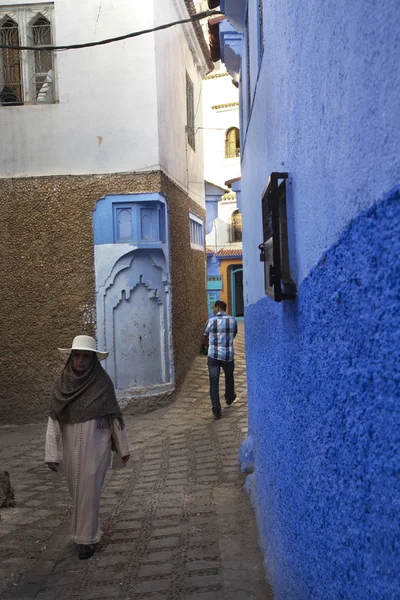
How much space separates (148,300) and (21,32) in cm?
424

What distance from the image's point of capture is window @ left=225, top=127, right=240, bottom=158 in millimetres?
30864

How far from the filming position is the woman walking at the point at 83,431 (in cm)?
496

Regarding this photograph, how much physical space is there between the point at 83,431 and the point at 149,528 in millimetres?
995

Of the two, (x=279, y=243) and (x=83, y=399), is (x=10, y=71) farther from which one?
(x=279, y=243)

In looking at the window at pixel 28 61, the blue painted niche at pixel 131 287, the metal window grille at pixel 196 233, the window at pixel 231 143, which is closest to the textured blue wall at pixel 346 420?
the blue painted niche at pixel 131 287

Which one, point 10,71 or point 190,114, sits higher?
point 10,71

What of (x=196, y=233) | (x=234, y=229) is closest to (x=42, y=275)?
(x=196, y=233)

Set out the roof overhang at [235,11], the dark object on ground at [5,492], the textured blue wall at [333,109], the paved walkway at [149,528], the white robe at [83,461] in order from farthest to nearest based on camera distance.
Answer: the roof overhang at [235,11], the dark object on ground at [5,492], the white robe at [83,461], the paved walkway at [149,528], the textured blue wall at [333,109]

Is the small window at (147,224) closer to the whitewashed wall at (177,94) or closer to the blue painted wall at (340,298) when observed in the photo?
the whitewashed wall at (177,94)

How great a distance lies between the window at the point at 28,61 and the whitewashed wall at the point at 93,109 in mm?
145

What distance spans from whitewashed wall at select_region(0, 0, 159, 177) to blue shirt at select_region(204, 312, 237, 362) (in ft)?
8.30

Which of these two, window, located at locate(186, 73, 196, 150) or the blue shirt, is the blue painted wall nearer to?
the blue shirt

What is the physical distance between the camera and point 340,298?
5.98 ft

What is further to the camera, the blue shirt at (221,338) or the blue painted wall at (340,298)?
the blue shirt at (221,338)
